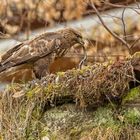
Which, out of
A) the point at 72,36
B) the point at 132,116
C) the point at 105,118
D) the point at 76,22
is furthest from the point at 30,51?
the point at 76,22

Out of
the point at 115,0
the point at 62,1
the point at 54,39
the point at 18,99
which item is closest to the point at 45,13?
the point at 62,1

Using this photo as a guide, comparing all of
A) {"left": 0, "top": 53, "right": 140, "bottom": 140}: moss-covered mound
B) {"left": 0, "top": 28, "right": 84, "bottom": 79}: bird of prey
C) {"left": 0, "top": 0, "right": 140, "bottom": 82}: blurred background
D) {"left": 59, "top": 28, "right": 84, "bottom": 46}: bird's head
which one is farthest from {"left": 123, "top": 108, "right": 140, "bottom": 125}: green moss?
{"left": 0, "top": 0, "right": 140, "bottom": 82}: blurred background

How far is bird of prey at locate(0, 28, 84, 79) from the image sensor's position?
5883 mm

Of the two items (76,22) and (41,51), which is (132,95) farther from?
(76,22)

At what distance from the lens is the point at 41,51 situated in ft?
20.0

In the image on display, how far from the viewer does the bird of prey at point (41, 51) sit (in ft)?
19.3

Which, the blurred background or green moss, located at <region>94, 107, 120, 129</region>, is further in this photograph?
the blurred background

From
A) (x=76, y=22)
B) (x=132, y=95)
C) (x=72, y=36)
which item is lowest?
(x=132, y=95)

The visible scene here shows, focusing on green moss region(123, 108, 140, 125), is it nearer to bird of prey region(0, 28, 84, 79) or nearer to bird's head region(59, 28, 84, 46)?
bird of prey region(0, 28, 84, 79)

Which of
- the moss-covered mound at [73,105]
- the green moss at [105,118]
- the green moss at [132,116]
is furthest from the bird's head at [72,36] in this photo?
the green moss at [132,116]

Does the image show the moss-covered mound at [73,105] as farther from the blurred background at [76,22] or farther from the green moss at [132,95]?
the blurred background at [76,22]

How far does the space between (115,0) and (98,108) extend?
4.97 metres

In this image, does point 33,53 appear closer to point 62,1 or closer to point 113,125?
point 113,125

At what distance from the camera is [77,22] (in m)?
9.70
